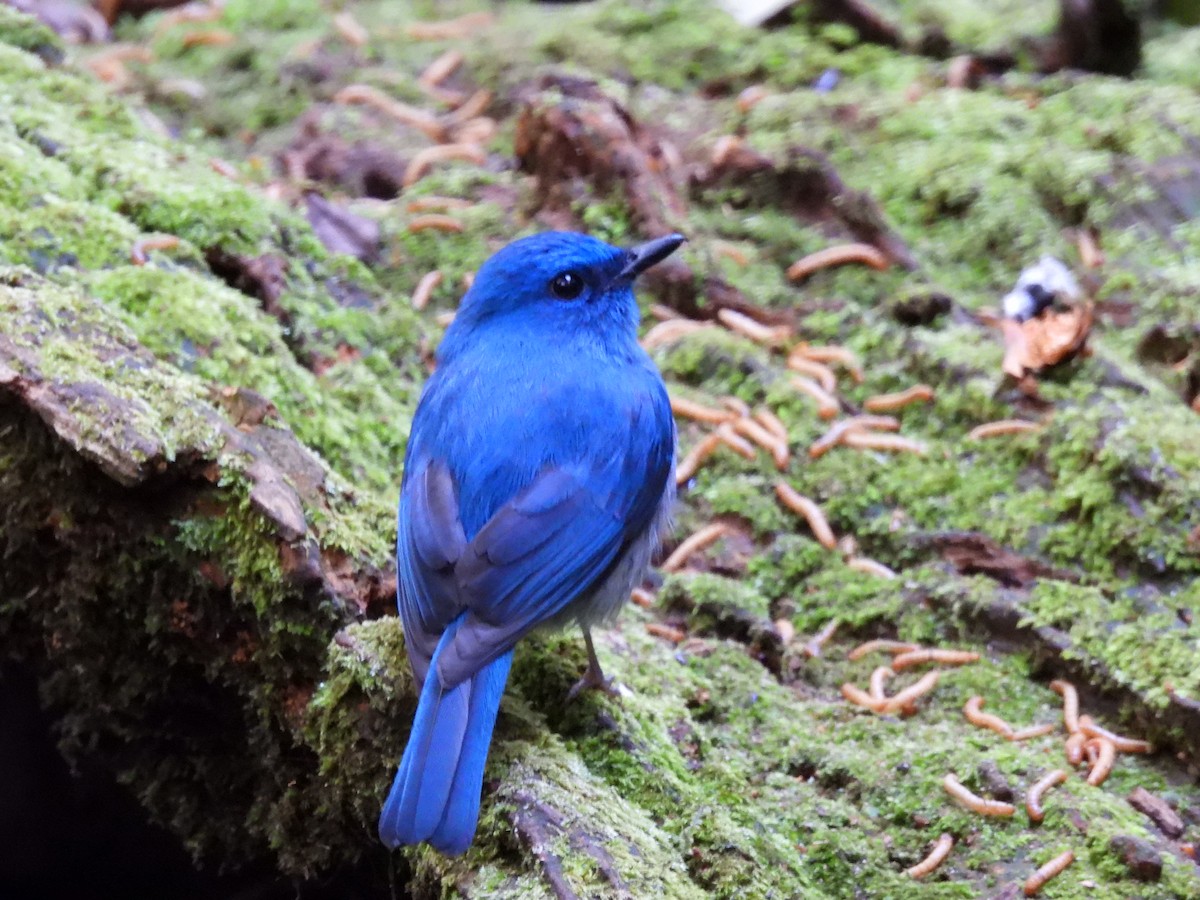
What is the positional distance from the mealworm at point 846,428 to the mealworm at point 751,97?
2.51 metres

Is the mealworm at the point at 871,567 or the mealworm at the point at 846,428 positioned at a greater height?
→ the mealworm at the point at 846,428

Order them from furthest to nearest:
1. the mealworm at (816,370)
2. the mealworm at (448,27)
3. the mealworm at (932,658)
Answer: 1. the mealworm at (448,27)
2. the mealworm at (816,370)
3. the mealworm at (932,658)

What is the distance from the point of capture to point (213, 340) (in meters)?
3.96

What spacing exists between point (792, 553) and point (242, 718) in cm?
195

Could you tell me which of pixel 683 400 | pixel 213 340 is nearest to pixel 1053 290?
pixel 683 400

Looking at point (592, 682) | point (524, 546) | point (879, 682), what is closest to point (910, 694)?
point (879, 682)

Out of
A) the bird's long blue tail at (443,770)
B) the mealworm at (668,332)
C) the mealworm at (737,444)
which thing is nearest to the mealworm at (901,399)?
the mealworm at (737,444)

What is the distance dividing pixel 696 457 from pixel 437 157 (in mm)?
2429

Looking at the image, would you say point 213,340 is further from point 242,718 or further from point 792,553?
point 792,553

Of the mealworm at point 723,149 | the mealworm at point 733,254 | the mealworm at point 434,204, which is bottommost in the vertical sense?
the mealworm at point 733,254

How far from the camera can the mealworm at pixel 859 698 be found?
3799 millimetres

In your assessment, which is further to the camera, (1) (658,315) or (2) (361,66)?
(2) (361,66)

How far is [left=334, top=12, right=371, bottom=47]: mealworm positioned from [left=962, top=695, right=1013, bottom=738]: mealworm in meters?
A: 5.60

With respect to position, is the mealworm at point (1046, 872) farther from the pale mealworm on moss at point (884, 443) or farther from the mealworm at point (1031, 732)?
the pale mealworm on moss at point (884, 443)
